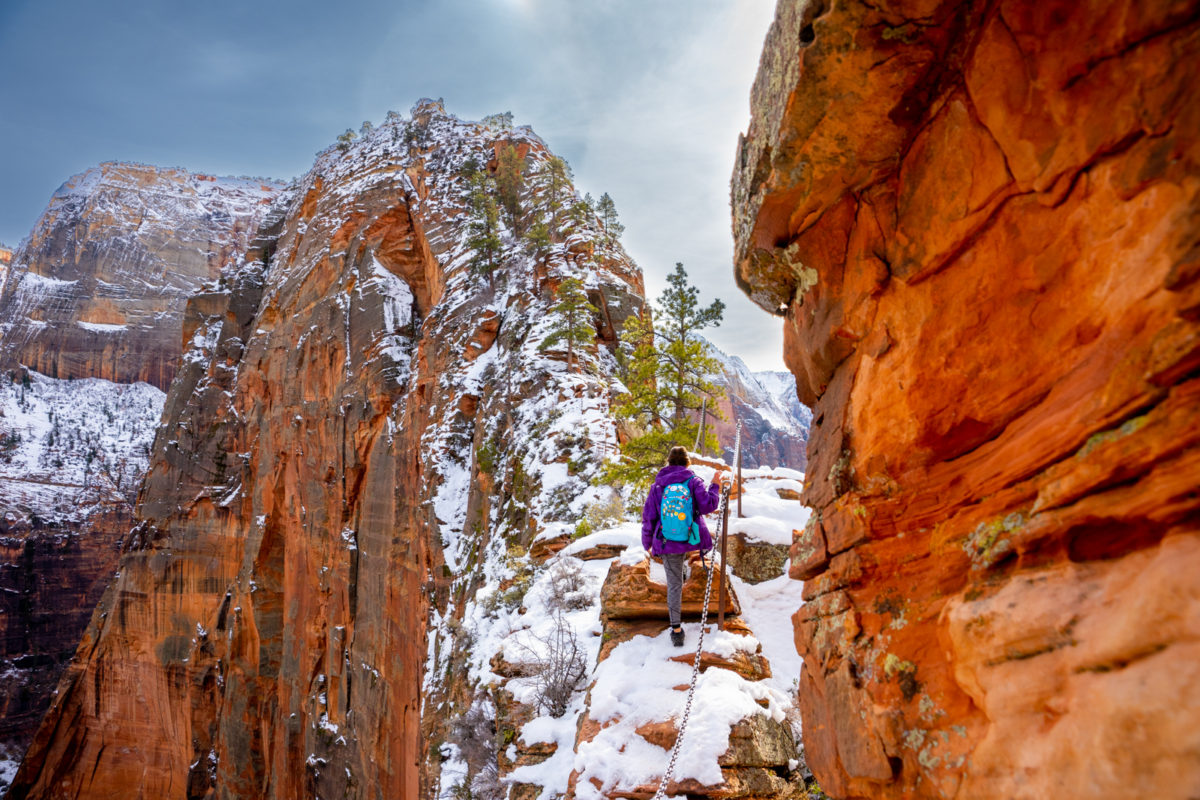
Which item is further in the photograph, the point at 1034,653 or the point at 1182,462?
the point at 1034,653

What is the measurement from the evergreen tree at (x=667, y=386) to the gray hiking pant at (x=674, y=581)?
7.21m

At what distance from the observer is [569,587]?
31.6ft

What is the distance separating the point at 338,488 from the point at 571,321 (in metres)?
13.9

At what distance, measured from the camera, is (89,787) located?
39188 mm

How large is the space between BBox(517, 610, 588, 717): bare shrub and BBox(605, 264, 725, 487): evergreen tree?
19.2 ft

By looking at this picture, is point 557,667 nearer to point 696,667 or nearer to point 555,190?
point 696,667

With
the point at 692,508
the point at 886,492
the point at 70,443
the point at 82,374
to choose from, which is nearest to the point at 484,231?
the point at 692,508

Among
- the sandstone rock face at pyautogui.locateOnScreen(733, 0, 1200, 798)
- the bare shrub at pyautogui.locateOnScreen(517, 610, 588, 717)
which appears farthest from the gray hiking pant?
the sandstone rock face at pyautogui.locateOnScreen(733, 0, 1200, 798)

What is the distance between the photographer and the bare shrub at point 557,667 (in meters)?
7.23

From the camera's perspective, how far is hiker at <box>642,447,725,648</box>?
6438mm

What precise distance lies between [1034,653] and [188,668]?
47.0 metres

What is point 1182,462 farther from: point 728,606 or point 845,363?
point 728,606

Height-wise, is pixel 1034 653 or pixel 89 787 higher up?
pixel 1034 653

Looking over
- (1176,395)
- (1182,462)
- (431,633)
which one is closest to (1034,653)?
(1182,462)
